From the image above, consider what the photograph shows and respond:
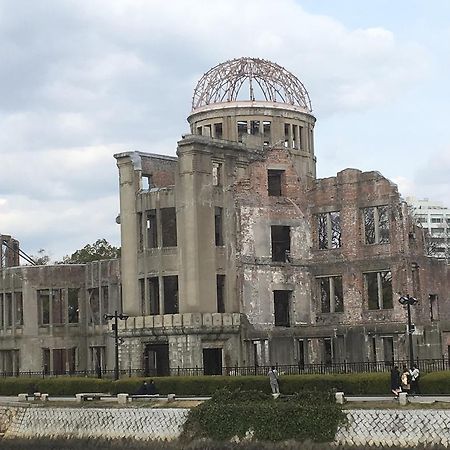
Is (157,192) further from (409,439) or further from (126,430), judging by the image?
(409,439)

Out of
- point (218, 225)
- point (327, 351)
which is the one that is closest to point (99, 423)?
point (218, 225)

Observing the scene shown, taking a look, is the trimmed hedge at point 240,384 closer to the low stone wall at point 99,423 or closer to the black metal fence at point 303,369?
the low stone wall at point 99,423

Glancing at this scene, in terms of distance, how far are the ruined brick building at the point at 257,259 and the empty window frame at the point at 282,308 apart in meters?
0.06

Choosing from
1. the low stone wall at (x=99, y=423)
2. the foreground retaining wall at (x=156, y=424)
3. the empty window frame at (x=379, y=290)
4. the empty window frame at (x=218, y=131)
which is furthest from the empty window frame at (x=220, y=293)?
the low stone wall at (x=99, y=423)

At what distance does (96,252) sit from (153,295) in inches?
1114

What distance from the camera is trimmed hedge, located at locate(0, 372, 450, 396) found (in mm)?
36344

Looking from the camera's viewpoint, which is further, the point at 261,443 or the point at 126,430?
the point at 126,430

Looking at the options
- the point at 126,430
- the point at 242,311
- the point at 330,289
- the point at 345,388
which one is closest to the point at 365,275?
the point at 330,289

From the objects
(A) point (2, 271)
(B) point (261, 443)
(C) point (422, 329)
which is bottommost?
(B) point (261, 443)

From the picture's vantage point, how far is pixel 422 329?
51188mm

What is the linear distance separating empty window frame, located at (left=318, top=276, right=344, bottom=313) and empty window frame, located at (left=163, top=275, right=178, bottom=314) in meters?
7.73

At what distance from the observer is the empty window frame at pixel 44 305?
198 feet

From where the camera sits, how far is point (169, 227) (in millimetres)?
53281

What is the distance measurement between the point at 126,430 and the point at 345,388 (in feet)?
26.6
